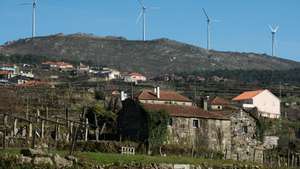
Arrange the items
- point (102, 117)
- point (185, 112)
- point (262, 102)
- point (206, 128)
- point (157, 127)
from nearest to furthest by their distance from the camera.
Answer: point (157, 127) < point (185, 112) < point (206, 128) < point (102, 117) < point (262, 102)

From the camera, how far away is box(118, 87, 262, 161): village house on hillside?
6525 cm

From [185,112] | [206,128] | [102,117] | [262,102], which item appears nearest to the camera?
[185,112]

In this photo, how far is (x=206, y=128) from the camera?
6688cm

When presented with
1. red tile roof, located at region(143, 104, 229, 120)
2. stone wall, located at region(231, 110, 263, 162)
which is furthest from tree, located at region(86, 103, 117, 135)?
stone wall, located at region(231, 110, 263, 162)

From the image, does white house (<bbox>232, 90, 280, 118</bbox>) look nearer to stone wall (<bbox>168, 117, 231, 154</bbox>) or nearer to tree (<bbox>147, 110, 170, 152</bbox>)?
stone wall (<bbox>168, 117, 231, 154</bbox>)

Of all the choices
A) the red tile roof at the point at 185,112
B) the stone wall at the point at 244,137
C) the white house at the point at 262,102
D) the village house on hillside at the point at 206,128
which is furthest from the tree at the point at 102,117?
the white house at the point at 262,102

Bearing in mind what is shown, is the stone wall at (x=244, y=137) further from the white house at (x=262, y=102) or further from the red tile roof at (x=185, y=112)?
the white house at (x=262, y=102)

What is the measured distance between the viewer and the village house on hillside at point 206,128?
214 feet

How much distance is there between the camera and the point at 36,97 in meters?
87.6

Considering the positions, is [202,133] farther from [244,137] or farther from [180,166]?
[180,166]

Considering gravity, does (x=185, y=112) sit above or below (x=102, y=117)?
above

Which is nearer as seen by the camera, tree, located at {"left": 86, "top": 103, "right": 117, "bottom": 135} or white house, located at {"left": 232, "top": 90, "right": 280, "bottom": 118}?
tree, located at {"left": 86, "top": 103, "right": 117, "bottom": 135}

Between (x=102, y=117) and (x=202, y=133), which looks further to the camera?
(x=102, y=117)

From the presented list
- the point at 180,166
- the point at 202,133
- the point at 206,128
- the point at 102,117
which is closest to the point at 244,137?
the point at 206,128
